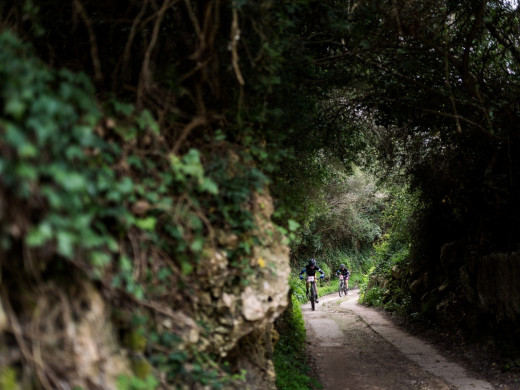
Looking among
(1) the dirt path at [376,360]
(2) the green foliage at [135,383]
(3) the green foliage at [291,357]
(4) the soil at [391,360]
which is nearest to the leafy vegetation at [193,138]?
(2) the green foliage at [135,383]

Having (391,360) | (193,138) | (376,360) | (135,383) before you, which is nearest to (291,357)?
(376,360)

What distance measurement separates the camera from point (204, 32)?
392cm

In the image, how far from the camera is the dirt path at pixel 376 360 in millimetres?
7211

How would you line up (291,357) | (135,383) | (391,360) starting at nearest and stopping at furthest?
(135,383) < (291,357) < (391,360)

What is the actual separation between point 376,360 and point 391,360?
0.32m

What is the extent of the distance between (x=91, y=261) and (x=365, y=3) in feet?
19.2

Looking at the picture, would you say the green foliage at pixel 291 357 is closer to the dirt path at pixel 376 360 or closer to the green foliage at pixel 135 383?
the dirt path at pixel 376 360

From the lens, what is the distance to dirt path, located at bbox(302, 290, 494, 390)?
23.7ft

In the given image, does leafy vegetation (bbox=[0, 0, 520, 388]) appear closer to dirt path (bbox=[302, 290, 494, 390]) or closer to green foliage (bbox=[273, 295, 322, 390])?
dirt path (bbox=[302, 290, 494, 390])

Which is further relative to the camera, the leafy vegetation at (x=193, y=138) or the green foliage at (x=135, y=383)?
the green foliage at (x=135, y=383)

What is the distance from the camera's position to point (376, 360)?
8.78 metres

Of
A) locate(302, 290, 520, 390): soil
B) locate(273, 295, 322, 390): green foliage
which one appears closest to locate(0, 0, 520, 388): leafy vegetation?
locate(302, 290, 520, 390): soil

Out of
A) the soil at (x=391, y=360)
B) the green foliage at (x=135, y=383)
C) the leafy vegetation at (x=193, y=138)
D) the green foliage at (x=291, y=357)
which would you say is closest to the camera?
the leafy vegetation at (x=193, y=138)

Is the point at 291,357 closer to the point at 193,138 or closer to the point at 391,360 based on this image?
the point at 391,360
